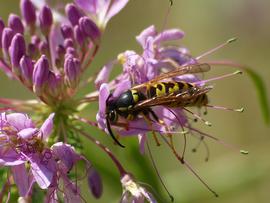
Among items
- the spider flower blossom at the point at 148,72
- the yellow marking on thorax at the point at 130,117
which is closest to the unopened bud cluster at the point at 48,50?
the spider flower blossom at the point at 148,72

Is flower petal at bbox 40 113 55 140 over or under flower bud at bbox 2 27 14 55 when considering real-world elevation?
under

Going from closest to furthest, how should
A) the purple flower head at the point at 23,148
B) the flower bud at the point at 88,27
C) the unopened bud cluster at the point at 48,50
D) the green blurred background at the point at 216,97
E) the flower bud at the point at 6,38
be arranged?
the purple flower head at the point at 23,148
the unopened bud cluster at the point at 48,50
the flower bud at the point at 6,38
the flower bud at the point at 88,27
the green blurred background at the point at 216,97

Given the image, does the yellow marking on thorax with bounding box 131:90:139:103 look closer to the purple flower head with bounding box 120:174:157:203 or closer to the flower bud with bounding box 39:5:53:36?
the purple flower head with bounding box 120:174:157:203

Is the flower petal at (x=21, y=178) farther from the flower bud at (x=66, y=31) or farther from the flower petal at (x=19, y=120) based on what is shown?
the flower bud at (x=66, y=31)

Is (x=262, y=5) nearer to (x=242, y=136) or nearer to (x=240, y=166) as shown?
(x=242, y=136)

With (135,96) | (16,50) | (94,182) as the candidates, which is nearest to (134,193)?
(94,182)

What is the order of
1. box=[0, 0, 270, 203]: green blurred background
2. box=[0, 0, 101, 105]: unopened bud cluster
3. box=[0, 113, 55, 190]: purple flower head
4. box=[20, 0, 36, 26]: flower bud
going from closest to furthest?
box=[0, 113, 55, 190]: purple flower head, box=[0, 0, 101, 105]: unopened bud cluster, box=[20, 0, 36, 26]: flower bud, box=[0, 0, 270, 203]: green blurred background

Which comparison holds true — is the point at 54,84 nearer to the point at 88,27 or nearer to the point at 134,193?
the point at 88,27

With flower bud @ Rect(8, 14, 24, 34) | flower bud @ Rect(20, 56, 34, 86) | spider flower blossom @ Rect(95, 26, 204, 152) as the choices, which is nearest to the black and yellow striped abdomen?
spider flower blossom @ Rect(95, 26, 204, 152)
